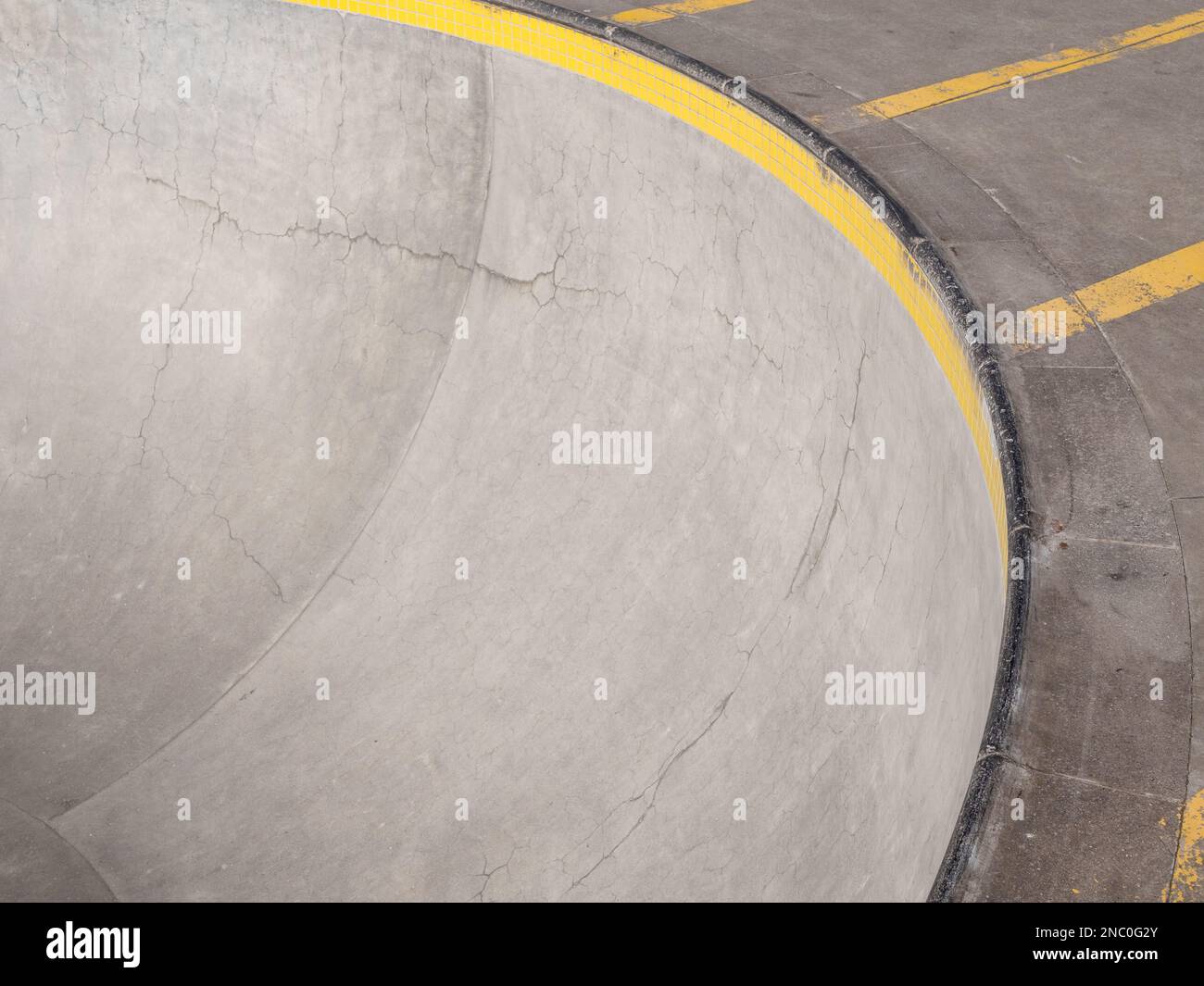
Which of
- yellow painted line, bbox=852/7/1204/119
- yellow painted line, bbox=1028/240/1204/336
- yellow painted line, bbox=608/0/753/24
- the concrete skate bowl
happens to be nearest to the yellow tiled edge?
the concrete skate bowl

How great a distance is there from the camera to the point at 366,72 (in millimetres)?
6730

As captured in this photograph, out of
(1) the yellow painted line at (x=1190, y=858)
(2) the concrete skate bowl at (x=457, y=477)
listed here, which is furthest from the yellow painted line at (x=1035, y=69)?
(1) the yellow painted line at (x=1190, y=858)

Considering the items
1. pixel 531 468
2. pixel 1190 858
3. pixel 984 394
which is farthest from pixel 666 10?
pixel 1190 858

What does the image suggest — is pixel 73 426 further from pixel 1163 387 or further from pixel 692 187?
pixel 1163 387

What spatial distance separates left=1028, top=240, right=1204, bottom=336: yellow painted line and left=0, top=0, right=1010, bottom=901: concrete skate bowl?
2.09 feet

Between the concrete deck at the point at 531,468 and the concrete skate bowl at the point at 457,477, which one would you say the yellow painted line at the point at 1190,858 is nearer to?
the concrete deck at the point at 531,468

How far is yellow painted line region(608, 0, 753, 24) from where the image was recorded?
307 inches

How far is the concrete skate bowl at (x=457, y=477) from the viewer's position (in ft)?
15.2

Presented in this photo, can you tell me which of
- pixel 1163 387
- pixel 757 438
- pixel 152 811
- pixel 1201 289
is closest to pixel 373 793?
pixel 152 811

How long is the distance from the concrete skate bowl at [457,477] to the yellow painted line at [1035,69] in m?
1.31

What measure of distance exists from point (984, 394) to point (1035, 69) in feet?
12.1

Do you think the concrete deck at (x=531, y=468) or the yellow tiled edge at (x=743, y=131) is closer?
the concrete deck at (x=531, y=468)

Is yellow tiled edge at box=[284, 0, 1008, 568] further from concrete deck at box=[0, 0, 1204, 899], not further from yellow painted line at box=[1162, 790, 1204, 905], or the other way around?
yellow painted line at box=[1162, 790, 1204, 905]

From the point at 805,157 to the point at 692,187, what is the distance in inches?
23.8
